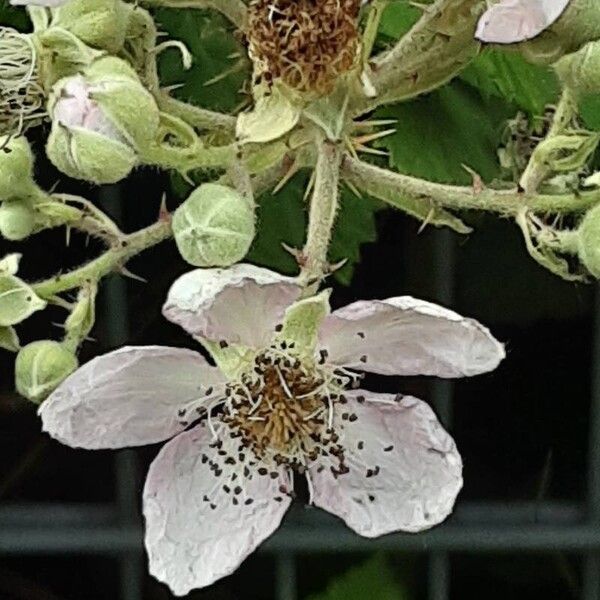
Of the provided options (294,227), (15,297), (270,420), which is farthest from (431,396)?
(15,297)

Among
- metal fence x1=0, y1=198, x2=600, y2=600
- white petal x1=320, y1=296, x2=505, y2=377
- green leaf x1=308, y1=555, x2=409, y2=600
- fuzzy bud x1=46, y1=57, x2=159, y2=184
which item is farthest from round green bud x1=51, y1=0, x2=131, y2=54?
green leaf x1=308, y1=555, x2=409, y2=600

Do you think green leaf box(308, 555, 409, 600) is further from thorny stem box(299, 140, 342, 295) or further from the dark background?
thorny stem box(299, 140, 342, 295)

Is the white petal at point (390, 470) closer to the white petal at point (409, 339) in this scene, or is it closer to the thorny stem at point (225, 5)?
the white petal at point (409, 339)

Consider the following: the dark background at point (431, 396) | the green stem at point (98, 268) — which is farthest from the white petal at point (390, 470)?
the dark background at point (431, 396)

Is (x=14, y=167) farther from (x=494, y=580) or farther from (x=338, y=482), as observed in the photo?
(x=494, y=580)

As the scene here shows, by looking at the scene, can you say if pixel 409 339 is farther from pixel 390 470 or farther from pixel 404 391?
pixel 404 391

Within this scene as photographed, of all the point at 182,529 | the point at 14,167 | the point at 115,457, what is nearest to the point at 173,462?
the point at 182,529
